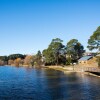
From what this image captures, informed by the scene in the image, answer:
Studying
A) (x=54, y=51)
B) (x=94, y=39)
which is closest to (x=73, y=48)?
(x=54, y=51)

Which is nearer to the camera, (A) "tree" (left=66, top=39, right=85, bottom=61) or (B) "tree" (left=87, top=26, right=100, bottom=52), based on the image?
(B) "tree" (left=87, top=26, right=100, bottom=52)

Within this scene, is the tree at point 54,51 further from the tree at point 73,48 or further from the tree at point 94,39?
the tree at point 94,39

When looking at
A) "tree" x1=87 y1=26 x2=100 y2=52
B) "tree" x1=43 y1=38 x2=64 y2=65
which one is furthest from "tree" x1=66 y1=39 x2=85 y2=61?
"tree" x1=87 y1=26 x2=100 y2=52

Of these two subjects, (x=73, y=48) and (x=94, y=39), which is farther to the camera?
(x=73, y=48)

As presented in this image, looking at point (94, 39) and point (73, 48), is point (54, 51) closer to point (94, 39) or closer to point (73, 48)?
point (73, 48)

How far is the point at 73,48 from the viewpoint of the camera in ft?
526

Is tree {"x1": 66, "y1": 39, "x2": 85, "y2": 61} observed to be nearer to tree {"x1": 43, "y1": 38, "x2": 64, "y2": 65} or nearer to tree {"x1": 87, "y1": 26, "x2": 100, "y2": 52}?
tree {"x1": 43, "y1": 38, "x2": 64, "y2": 65}

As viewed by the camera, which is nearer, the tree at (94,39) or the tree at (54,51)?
the tree at (94,39)

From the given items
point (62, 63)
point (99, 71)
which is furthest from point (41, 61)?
point (99, 71)

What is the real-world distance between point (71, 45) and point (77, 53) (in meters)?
8.38

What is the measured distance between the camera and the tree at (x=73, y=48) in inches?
6235

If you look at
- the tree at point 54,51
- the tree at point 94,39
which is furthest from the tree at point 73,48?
the tree at point 94,39

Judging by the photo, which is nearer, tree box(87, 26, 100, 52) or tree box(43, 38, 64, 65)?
tree box(87, 26, 100, 52)

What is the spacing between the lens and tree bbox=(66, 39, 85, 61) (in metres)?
158
